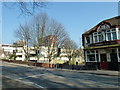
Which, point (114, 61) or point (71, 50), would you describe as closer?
point (114, 61)

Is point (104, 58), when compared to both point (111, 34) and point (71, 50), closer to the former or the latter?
point (111, 34)

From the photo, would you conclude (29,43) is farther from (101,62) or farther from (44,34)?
(101,62)

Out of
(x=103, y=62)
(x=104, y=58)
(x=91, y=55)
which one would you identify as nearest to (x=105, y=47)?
(x=104, y=58)

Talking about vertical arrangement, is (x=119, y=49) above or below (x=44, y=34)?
below

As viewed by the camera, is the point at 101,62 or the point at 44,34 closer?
the point at 101,62

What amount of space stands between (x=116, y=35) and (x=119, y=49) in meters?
2.29

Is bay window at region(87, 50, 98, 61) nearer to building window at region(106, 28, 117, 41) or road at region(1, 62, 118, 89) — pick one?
building window at region(106, 28, 117, 41)

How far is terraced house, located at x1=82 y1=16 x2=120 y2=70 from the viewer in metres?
20.8

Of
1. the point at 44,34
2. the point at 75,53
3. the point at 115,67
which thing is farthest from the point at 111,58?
the point at 75,53

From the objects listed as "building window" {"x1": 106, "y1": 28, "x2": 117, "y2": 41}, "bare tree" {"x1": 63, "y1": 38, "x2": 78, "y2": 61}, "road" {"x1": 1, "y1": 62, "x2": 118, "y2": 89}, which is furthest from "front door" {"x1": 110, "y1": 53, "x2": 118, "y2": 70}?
"bare tree" {"x1": 63, "y1": 38, "x2": 78, "y2": 61}

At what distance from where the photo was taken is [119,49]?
2058 cm

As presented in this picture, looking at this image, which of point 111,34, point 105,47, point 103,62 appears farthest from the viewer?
point 103,62

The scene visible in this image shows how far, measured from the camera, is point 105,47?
21172 millimetres

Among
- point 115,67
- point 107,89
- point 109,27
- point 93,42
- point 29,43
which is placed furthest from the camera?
point 29,43
